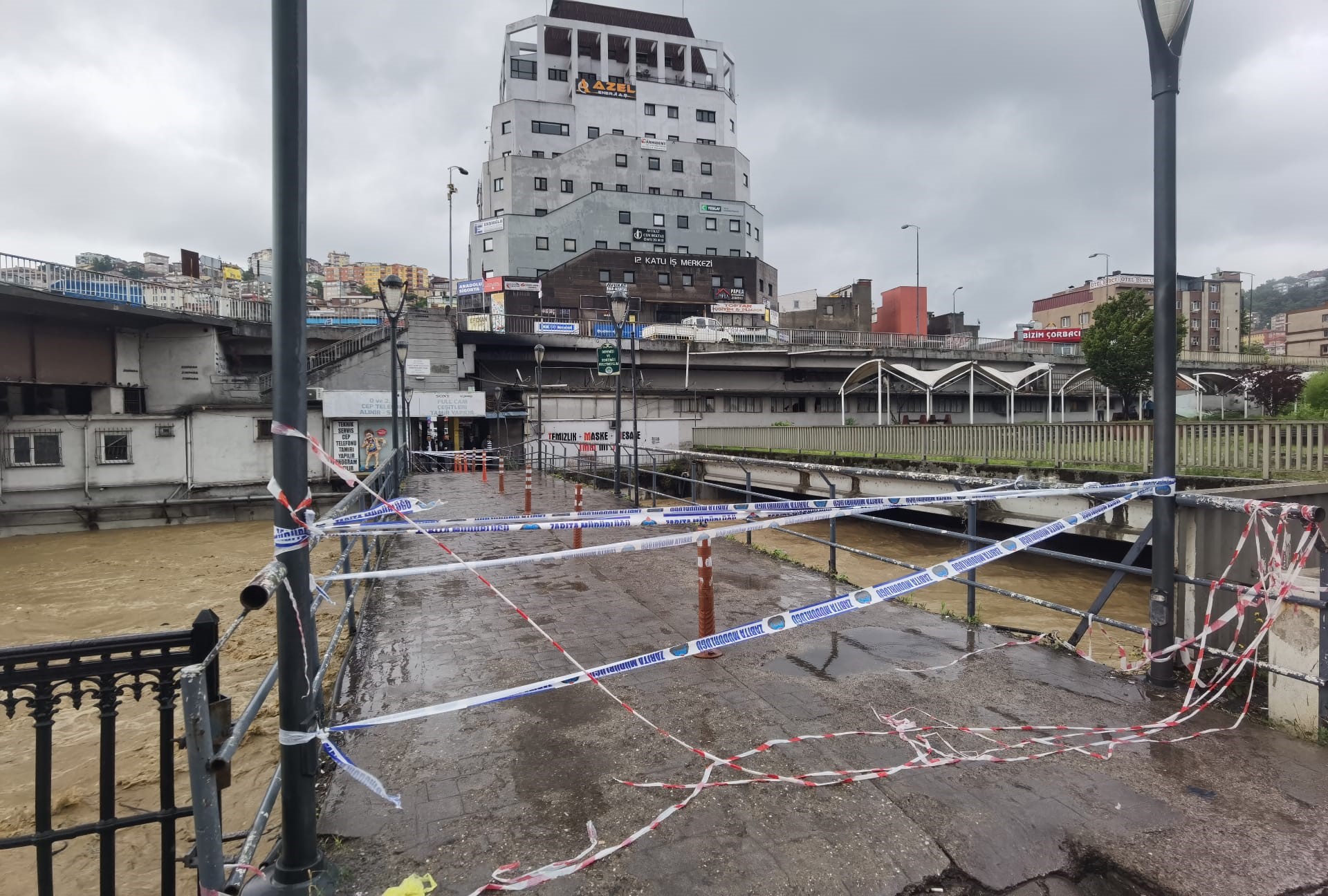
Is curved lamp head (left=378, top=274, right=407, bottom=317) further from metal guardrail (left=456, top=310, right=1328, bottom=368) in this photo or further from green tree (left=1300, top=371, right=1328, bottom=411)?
green tree (left=1300, top=371, right=1328, bottom=411)

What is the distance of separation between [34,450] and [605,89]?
57.5 metres

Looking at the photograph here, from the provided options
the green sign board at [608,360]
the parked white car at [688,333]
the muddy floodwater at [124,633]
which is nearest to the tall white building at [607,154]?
the parked white car at [688,333]

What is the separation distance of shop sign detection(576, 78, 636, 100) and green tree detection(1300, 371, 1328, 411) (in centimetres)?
5831

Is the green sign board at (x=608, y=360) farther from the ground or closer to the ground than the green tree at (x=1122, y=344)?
closer to the ground

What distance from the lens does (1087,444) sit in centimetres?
1719

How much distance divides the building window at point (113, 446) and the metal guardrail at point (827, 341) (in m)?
17.5

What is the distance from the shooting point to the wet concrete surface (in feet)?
9.48

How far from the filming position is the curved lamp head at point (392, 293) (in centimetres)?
1535

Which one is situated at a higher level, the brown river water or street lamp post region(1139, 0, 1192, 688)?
street lamp post region(1139, 0, 1192, 688)

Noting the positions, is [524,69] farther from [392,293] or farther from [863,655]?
[863,655]

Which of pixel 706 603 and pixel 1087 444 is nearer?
pixel 706 603

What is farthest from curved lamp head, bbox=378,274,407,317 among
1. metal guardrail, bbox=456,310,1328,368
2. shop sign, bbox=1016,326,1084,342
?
shop sign, bbox=1016,326,1084,342

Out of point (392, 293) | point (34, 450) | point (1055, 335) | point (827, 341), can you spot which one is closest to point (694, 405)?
point (827, 341)

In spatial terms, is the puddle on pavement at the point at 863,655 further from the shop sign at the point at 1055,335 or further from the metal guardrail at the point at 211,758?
the shop sign at the point at 1055,335
